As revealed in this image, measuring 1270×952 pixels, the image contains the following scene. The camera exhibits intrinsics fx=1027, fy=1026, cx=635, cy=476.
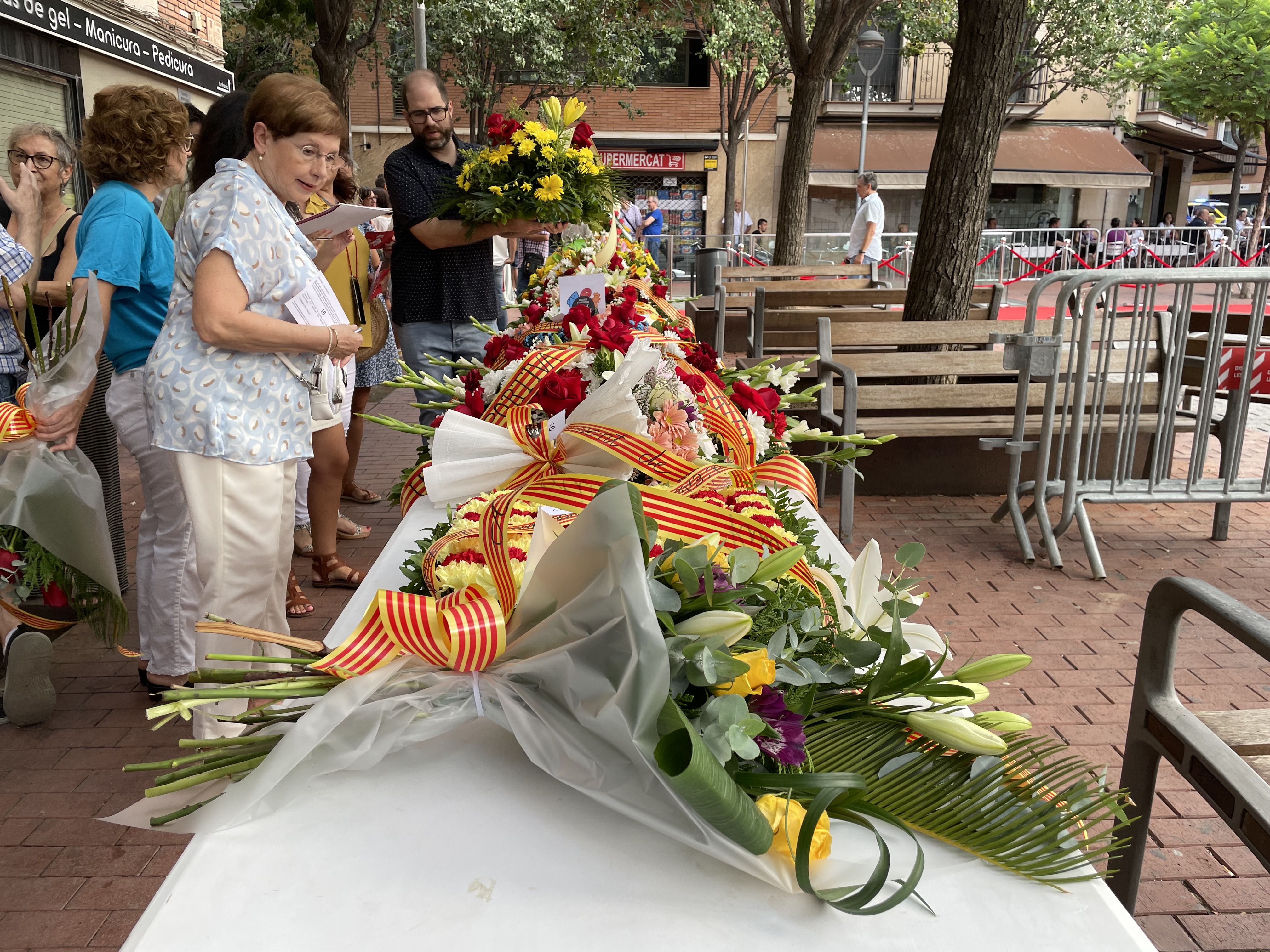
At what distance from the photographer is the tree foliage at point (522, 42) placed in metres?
23.6

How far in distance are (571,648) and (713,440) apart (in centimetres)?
152

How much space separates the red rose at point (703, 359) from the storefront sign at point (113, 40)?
9296mm

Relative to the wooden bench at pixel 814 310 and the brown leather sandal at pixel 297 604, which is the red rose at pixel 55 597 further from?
the wooden bench at pixel 814 310

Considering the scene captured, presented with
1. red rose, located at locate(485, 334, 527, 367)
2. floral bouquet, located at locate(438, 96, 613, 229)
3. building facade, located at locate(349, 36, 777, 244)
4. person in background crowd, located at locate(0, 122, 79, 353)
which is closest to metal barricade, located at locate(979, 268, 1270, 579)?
floral bouquet, located at locate(438, 96, 613, 229)

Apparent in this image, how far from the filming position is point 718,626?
134cm

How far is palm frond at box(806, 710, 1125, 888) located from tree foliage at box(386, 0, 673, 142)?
22483 millimetres

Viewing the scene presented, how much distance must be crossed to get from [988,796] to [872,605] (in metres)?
0.36

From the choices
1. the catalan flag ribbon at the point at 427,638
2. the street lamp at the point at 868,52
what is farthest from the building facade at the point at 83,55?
the street lamp at the point at 868,52

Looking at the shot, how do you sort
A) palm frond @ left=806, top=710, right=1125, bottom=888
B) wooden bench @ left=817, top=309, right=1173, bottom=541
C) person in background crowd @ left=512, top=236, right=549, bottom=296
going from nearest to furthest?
palm frond @ left=806, top=710, right=1125, bottom=888 < wooden bench @ left=817, top=309, right=1173, bottom=541 < person in background crowd @ left=512, top=236, right=549, bottom=296

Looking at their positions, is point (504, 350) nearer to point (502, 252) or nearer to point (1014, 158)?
point (502, 252)

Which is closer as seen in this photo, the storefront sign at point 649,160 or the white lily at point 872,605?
the white lily at point 872,605

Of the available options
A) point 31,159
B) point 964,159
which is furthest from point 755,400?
point 964,159

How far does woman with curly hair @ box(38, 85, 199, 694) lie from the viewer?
3.34m

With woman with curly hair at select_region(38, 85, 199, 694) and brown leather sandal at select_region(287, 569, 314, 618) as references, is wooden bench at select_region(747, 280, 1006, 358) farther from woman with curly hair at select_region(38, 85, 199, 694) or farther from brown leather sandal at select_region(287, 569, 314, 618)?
woman with curly hair at select_region(38, 85, 199, 694)
